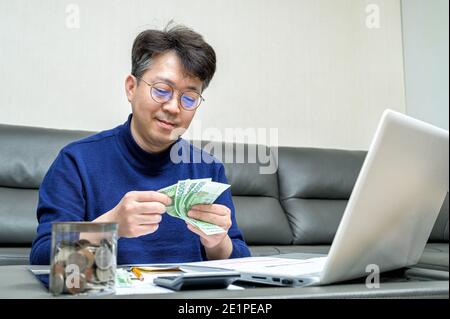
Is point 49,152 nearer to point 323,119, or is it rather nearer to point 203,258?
point 203,258

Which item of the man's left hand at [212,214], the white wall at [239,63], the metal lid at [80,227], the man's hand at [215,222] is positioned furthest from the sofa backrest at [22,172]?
the metal lid at [80,227]

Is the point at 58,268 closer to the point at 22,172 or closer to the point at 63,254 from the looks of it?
the point at 63,254

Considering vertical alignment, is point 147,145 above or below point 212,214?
above

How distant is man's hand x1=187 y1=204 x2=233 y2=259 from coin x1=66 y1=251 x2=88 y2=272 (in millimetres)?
487

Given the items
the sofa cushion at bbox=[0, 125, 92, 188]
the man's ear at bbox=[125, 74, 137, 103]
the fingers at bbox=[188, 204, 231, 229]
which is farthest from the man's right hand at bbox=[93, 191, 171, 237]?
the sofa cushion at bbox=[0, 125, 92, 188]

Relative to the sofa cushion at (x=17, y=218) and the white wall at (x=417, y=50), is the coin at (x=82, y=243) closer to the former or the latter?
the sofa cushion at (x=17, y=218)

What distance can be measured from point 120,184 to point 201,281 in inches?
30.7

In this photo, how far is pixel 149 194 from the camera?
95 cm

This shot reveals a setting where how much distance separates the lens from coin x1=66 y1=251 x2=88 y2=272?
1.89 ft

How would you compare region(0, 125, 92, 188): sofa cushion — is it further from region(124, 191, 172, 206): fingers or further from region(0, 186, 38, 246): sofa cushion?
region(124, 191, 172, 206): fingers

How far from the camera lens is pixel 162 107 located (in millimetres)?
1352

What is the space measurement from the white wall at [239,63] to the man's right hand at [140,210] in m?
1.72

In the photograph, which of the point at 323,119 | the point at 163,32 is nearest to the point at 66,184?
the point at 163,32

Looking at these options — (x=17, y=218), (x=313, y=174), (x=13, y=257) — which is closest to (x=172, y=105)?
(x=13, y=257)
